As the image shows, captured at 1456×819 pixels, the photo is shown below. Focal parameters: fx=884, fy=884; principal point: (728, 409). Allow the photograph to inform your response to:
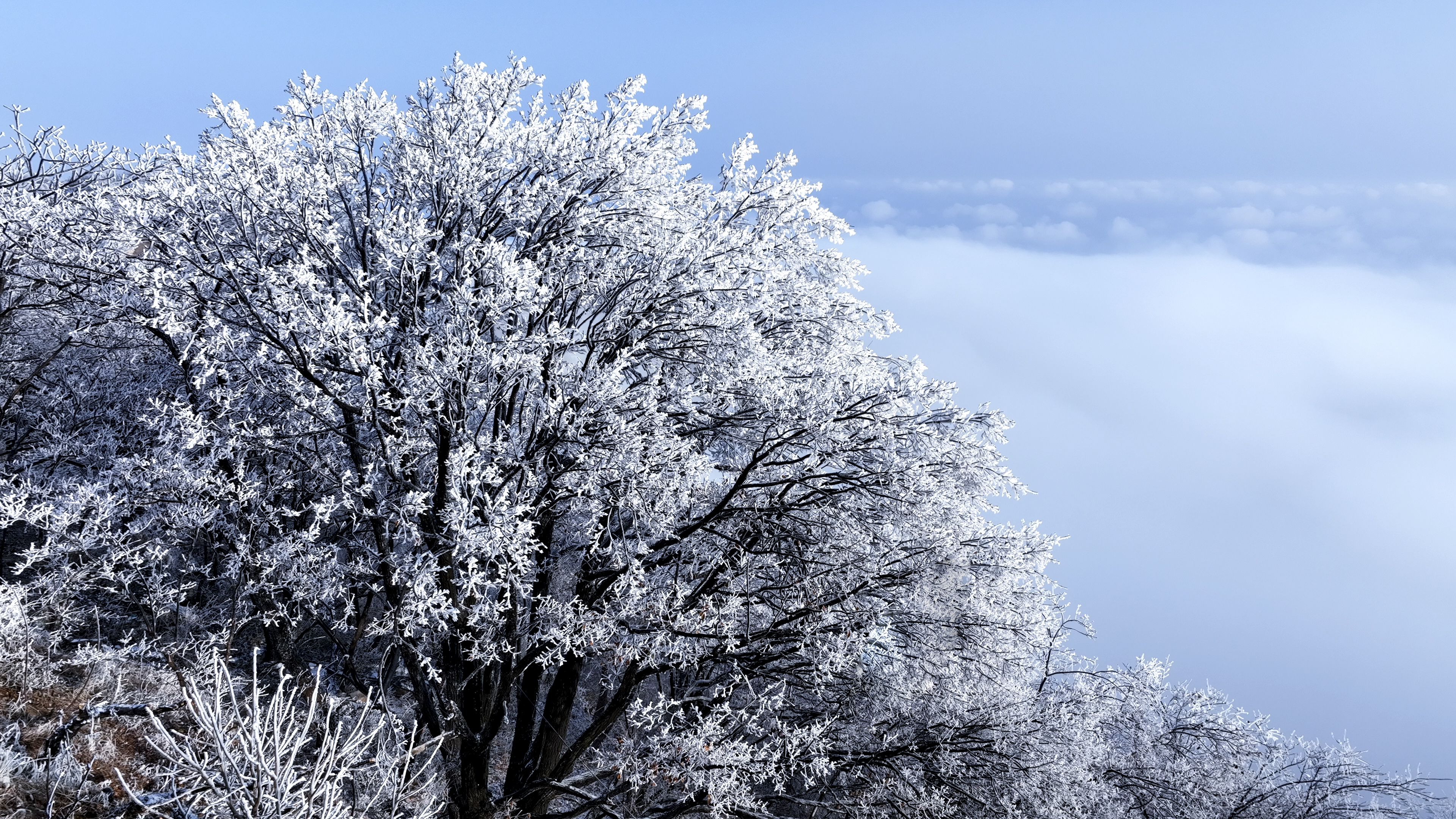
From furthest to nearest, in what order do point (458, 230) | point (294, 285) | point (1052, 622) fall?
point (1052, 622)
point (458, 230)
point (294, 285)

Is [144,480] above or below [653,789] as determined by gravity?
above

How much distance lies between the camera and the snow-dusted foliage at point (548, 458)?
29.1 feet

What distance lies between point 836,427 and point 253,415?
6696 mm

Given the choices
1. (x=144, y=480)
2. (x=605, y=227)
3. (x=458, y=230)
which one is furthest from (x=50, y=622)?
(x=605, y=227)

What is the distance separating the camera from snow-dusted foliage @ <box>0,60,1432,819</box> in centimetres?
886

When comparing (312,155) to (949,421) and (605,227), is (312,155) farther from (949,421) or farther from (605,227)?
(949,421)

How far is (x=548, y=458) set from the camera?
9.65m

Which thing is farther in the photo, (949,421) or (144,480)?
(949,421)

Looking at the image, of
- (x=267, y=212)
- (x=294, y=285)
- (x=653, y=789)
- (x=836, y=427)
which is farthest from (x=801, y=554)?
(x=267, y=212)

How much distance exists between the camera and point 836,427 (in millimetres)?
9547

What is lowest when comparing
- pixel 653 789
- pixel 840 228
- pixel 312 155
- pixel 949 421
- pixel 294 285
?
pixel 653 789

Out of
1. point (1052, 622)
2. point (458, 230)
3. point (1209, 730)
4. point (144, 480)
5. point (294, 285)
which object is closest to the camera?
point (294, 285)

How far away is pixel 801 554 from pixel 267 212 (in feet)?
23.5

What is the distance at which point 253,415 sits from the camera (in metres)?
10.2
